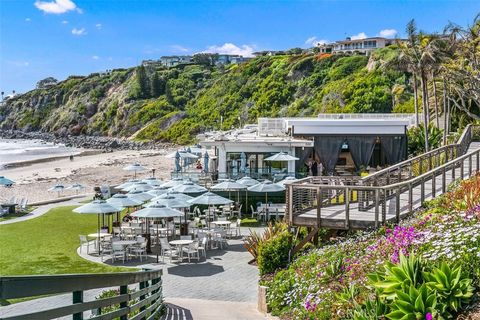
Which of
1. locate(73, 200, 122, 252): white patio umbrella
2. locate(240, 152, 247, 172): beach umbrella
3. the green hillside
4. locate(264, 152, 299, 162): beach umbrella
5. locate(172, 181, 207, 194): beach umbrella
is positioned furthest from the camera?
the green hillside

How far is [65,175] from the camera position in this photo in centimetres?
5512

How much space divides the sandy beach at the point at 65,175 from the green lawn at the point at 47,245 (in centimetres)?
1365

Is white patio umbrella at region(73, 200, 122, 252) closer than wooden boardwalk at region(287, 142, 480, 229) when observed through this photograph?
No

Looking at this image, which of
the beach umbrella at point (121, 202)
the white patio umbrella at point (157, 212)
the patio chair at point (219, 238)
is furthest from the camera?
the beach umbrella at point (121, 202)

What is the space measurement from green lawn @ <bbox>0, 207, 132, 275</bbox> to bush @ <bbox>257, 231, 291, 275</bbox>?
5.51 m

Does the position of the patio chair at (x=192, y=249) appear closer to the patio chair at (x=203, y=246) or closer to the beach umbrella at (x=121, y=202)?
the patio chair at (x=203, y=246)

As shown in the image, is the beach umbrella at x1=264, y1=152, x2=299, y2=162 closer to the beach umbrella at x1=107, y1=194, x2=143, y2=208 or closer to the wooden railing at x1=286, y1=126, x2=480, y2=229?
the beach umbrella at x1=107, y1=194, x2=143, y2=208

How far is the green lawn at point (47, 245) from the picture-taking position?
1526 centimetres

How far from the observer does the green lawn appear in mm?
15258

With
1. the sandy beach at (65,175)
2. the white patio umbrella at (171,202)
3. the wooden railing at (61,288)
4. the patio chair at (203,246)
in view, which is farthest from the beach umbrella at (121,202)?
the sandy beach at (65,175)

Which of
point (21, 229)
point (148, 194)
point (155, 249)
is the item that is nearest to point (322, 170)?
point (148, 194)

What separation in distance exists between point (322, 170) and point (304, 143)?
2.80 m

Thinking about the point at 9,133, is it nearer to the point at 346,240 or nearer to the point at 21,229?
the point at 21,229

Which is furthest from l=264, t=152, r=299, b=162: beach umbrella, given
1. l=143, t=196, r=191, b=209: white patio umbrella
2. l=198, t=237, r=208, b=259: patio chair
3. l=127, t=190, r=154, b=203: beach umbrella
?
l=198, t=237, r=208, b=259: patio chair
